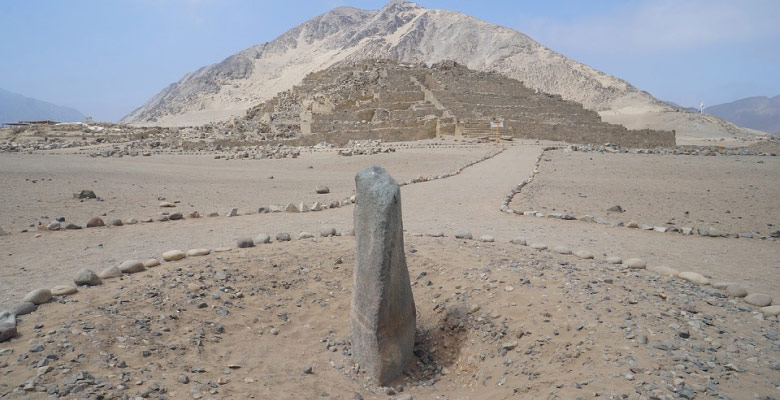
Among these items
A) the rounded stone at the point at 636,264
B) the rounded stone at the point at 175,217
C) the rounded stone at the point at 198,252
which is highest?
the rounded stone at the point at 175,217

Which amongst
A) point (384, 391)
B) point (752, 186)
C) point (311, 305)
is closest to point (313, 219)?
point (311, 305)

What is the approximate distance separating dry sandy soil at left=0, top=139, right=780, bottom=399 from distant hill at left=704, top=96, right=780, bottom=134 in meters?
147

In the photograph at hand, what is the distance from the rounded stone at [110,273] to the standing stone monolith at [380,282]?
102 inches

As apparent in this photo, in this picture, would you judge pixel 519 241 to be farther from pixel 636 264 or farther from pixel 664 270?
pixel 664 270

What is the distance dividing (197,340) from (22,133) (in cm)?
3407

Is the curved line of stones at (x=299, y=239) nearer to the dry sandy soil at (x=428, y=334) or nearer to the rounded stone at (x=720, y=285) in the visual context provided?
the rounded stone at (x=720, y=285)

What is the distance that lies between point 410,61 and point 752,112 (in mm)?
127035

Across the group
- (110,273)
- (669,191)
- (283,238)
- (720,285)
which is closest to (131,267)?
(110,273)

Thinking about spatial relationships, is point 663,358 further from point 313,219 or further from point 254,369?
point 313,219

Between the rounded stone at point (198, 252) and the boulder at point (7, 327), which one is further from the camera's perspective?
the rounded stone at point (198, 252)

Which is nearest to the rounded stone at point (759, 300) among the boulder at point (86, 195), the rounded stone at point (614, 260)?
the rounded stone at point (614, 260)

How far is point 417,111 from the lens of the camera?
30.2m

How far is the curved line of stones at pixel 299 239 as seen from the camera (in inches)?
152

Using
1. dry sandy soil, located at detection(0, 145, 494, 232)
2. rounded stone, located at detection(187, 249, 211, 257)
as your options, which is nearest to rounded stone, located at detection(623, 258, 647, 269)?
rounded stone, located at detection(187, 249, 211, 257)
